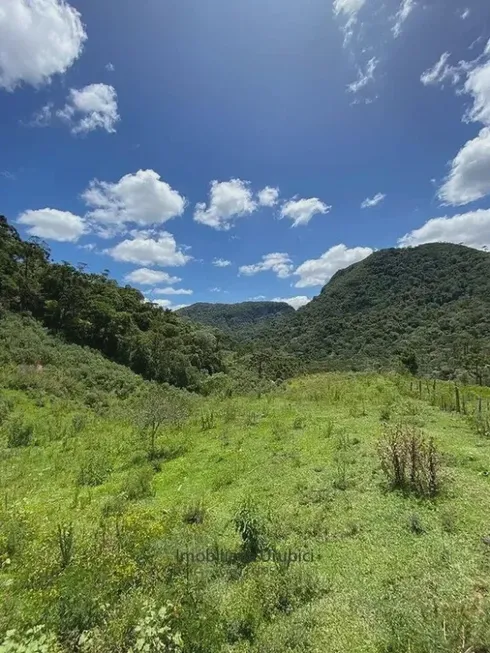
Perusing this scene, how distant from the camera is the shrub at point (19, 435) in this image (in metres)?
13.6

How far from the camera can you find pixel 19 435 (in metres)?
13.9

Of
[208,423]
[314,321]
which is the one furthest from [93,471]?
[314,321]

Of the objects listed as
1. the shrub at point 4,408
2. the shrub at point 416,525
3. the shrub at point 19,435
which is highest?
the shrub at point 4,408

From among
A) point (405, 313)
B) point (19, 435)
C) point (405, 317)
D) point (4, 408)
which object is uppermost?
point (405, 313)

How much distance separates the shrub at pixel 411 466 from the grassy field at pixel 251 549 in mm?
215

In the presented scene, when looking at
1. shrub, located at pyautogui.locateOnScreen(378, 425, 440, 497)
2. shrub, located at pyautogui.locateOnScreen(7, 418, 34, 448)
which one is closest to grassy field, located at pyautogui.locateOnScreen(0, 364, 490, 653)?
shrub, located at pyautogui.locateOnScreen(378, 425, 440, 497)

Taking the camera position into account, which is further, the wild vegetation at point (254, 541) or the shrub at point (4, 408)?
the shrub at point (4, 408)

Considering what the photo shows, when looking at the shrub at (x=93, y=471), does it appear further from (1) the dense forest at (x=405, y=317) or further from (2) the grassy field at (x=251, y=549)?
(1) the dense forest at (x=405, y=317)

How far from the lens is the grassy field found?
169 inches

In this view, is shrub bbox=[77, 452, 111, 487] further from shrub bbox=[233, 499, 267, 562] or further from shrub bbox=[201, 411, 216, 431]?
shrub bbox=[233, 499, 267, 562]

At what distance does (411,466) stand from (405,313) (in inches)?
3875

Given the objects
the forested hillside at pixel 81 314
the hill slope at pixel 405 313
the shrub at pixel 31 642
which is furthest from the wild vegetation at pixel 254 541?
the hill slope at pixel 405 313

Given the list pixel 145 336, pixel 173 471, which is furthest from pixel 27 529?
pixel 145 336

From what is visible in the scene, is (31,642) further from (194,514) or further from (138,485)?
(138,485)
